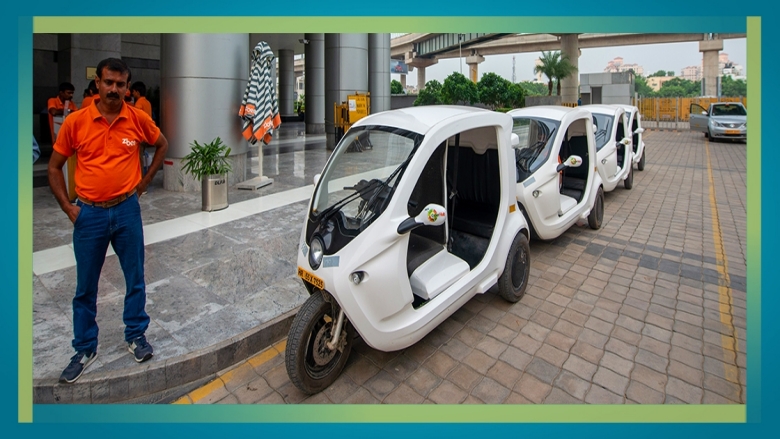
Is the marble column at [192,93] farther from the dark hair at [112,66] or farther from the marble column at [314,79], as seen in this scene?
the marble column at [314,79]

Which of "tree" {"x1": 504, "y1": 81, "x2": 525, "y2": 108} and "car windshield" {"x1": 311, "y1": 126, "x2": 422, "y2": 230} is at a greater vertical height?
"tree" {"x1": 504, "y1": 81, "x2": 525, "y2": 108}

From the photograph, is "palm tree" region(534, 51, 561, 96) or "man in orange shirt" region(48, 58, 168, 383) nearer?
"man in orange shirt" region(48, 58, 168, 383)

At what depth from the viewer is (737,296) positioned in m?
4.65

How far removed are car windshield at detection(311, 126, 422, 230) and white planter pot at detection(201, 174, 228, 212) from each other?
3856 millimetres

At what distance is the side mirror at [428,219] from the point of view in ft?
9.45

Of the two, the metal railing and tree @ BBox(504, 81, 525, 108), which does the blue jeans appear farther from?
tree @ BBox(504, 81, 525, 108)

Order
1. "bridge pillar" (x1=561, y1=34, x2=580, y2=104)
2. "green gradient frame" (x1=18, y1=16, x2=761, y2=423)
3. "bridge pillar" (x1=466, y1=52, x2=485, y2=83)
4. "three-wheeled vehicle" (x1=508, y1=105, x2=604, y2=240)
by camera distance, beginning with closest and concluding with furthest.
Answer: "green gradient frame" (x1=18, y1=16, x2=761, y2=423), "three-wheeled vehicle" (x1=508, y1=105, x2=604, y2=240), "bridge pillar" (x1=561, y1=34, x2=580, y2=104), "bridge pillar" (x1=466, y1=52, x2=485, y2=83)

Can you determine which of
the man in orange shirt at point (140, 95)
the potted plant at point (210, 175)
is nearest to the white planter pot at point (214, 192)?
the potted plant at point (210, 175)

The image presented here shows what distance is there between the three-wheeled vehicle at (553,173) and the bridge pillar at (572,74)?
3211 centimetres

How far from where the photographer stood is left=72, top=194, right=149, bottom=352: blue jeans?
9.69ft

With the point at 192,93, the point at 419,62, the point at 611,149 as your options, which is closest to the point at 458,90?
the point at 419,62

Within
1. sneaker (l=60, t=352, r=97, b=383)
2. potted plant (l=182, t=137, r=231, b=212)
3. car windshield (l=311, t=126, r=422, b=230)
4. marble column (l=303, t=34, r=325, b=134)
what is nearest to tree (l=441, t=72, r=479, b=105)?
marble column (l=303, t=34, r=325, b=134)

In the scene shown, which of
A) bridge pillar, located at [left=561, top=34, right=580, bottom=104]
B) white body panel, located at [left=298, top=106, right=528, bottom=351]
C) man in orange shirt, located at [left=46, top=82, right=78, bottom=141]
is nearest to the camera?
white body panel, located at [left=298, top=106, right=528, bottom=351]

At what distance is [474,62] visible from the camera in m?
55.5
